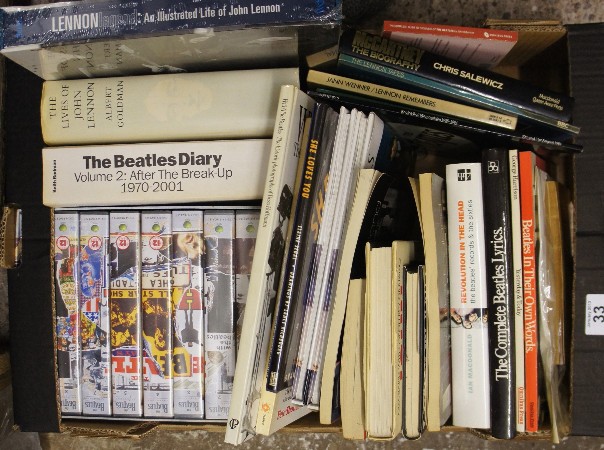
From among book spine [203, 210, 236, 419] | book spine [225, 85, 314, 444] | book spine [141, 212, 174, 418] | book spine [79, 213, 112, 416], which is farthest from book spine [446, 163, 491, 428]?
book spine [79, 213, 112, 416]

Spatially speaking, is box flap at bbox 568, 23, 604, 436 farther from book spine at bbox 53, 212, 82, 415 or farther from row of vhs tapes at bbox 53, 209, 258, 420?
book spine at bbox 53, 212, 82, 415

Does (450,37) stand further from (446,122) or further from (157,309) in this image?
(157,309)

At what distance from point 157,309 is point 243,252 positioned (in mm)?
168

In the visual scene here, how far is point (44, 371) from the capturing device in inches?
36.8

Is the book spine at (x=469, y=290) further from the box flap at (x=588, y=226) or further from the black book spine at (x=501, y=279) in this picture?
the box flap at (x=588, y=226)

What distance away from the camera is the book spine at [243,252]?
877 millimetres

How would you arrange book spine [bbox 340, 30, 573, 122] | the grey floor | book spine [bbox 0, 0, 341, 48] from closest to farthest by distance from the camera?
1. book spine [bbox 0, 0, 341, 48]
2. book spine [bbox 340, 30, 573, 122]
3. the grey floor

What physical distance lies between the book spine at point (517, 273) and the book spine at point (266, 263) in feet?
1.02

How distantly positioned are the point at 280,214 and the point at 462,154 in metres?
0.41

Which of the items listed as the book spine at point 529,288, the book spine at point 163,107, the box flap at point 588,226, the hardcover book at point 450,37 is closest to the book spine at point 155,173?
the book spine at point 163,107

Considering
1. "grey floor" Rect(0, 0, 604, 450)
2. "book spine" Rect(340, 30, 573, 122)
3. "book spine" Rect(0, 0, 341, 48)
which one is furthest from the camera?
"grey floor" Rect(0, 0, 604, 450)

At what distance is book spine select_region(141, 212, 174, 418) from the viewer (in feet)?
2.92

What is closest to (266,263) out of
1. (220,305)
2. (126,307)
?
(220,305)

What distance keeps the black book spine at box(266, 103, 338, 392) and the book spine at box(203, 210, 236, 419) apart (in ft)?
0.42
